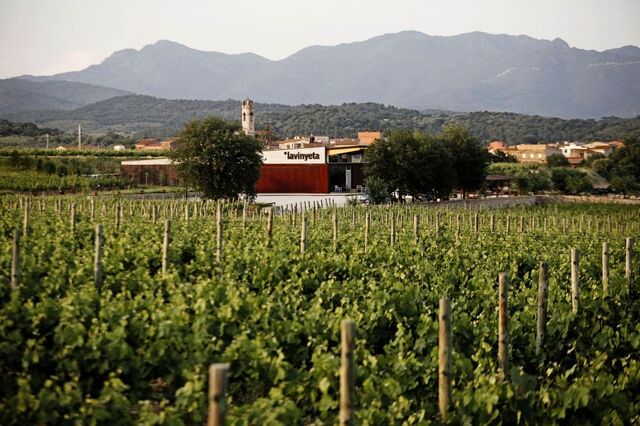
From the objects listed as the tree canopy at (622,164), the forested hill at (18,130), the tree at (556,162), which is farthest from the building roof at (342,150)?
the forested hill at (18,130)

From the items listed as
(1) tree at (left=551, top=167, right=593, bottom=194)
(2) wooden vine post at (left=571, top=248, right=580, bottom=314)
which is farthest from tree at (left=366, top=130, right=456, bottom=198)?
(2) wooden vine post at (left=571, top=248, right=580, bottom=314)

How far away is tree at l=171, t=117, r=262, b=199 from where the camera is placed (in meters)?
40.8

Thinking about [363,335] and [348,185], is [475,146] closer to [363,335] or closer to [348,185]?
[348,185]

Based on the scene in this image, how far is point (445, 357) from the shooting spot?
25.7 feet

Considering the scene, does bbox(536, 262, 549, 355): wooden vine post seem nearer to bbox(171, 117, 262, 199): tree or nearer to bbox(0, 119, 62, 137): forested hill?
bbox(171, 117, 262, 199): tree

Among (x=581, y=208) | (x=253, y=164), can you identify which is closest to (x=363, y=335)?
(x=253, y=164)

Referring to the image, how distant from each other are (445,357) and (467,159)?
168 ft

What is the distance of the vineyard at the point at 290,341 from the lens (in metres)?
7.43

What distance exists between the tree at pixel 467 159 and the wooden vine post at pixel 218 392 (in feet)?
175

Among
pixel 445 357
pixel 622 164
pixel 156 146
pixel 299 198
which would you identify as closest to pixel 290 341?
pixel 445 357

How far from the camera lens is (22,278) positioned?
10070 mm

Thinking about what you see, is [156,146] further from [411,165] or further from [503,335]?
[503,335]

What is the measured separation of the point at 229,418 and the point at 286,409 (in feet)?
1.86

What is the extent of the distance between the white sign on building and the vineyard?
142ft
